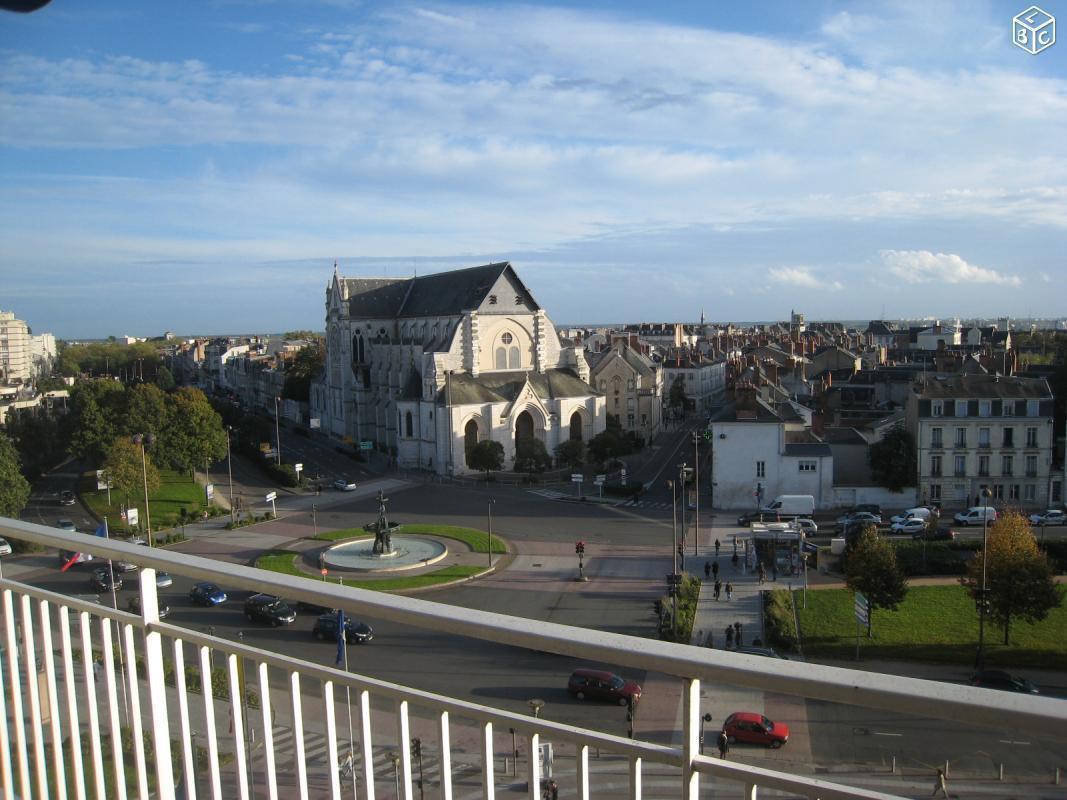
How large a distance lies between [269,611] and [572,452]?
124ft

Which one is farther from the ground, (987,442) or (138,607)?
(138,607)

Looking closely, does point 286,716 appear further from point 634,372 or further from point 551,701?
point 634,372

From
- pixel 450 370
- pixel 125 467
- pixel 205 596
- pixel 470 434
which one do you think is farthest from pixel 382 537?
pixel 205 596

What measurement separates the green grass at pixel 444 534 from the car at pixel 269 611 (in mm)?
22481

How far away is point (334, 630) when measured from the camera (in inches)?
126

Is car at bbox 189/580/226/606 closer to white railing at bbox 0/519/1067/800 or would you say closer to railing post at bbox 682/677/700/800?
white railing at bbox 0/519/1067/800

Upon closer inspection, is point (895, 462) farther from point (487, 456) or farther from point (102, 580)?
point (102, 580)

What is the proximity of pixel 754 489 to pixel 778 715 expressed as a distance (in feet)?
96.6

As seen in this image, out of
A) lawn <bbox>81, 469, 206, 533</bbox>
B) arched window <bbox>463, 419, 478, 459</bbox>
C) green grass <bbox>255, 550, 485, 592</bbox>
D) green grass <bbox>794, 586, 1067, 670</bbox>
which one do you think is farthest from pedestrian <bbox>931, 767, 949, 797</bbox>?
arched window <bbox>463, 419, 478, 459</bbox>

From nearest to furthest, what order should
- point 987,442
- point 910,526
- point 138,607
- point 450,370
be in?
point 138,607 < point 910,526 < point 987,442 < point 450,370

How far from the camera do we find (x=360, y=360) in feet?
174

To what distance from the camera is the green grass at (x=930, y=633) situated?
16.7m

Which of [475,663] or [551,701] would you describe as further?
[551,701]

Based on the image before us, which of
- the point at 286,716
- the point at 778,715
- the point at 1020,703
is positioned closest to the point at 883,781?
the point at 1020,703
